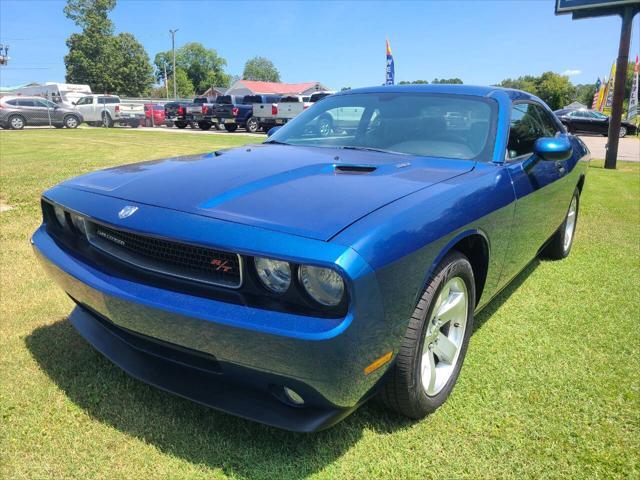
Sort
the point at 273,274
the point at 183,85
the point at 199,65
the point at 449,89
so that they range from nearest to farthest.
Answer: the point at 273,274 → the point at 449,89 → the point at 183,85 → the point at 199,65

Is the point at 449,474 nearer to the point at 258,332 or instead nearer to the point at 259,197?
the point at 258,332

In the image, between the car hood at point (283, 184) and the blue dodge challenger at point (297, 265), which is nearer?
the blue dodge challenger at point (297, 265)

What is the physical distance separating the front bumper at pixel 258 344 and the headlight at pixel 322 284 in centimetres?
7

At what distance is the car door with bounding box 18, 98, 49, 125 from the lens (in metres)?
22.8

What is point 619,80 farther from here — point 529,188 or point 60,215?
point 60,215

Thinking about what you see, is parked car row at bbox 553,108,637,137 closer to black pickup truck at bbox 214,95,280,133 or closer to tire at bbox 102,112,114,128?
black pickup truck at bbox 214,95,280,133

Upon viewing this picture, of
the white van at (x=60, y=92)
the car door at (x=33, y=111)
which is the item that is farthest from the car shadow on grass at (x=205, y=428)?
the white van at (x=60, y=92)

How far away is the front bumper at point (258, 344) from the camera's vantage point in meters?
1.58

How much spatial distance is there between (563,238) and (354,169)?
115 inches

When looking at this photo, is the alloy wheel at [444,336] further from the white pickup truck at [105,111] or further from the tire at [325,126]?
the white pickup truck at [105,111]

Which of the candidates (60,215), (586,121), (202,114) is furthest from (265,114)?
(60,215)

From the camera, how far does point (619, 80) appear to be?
459 inches

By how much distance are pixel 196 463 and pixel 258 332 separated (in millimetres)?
701

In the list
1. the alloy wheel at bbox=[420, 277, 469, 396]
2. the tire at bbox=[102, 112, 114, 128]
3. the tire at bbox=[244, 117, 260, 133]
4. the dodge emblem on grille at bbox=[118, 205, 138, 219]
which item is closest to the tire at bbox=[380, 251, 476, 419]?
the alloy wheel at bbox=[420, 277, 469, 396]
